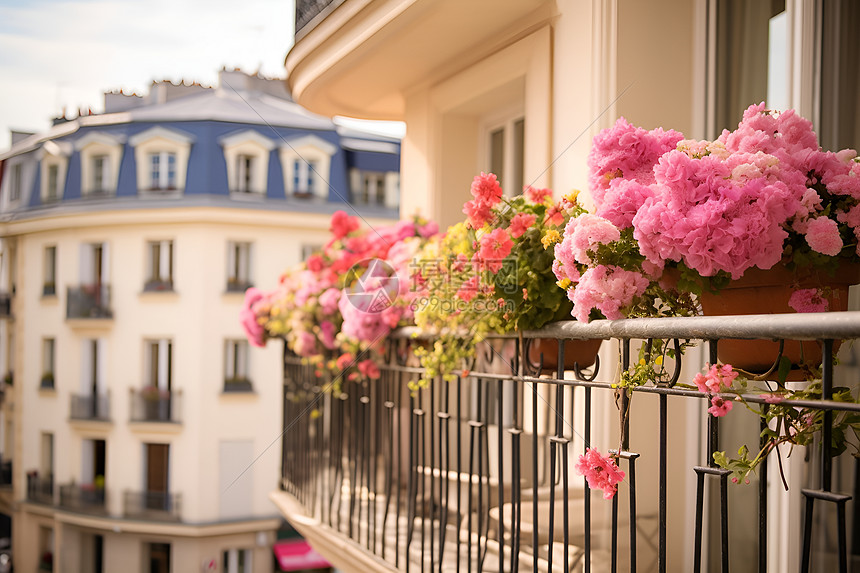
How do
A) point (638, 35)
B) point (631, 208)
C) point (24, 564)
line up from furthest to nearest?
point (24, 564), point (638, 35), point (631, 208)

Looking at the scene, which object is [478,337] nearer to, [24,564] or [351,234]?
[351,234]

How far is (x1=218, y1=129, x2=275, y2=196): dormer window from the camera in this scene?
55.1 ft

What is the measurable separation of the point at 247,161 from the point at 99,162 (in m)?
3.32

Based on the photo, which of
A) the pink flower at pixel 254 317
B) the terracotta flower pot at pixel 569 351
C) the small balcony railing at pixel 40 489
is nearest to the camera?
the terracotta flower pot at pixel 569 351

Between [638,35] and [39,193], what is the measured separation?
17234mm

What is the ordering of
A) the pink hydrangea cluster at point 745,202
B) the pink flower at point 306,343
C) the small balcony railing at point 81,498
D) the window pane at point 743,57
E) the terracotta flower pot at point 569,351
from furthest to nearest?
the small balcony railing at point 81,498 < the pink flower at point 306,343 < the window pane at point 743,57 < the terracotta flower pot at point 569,351 < the pink hydrangea cluster at point 745,202

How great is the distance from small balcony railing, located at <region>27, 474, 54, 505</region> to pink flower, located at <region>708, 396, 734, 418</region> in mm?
18487

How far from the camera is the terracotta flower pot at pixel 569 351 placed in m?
2.39

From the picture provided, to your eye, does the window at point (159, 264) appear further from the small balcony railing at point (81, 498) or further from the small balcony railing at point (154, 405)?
the small balcony railing at point (81, 498)

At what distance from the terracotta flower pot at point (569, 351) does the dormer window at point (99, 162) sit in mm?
16098

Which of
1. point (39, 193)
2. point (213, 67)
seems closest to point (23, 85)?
point (39, 193)

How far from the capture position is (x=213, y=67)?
56.3 feet

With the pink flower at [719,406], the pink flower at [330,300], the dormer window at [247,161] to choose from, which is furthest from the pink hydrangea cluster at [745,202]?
the dormer window at [247,161]

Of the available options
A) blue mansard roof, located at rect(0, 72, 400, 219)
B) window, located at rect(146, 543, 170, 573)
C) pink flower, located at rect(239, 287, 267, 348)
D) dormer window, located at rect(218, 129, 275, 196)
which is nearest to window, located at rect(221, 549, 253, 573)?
window, located at rect(146, 543, 170, 573)
